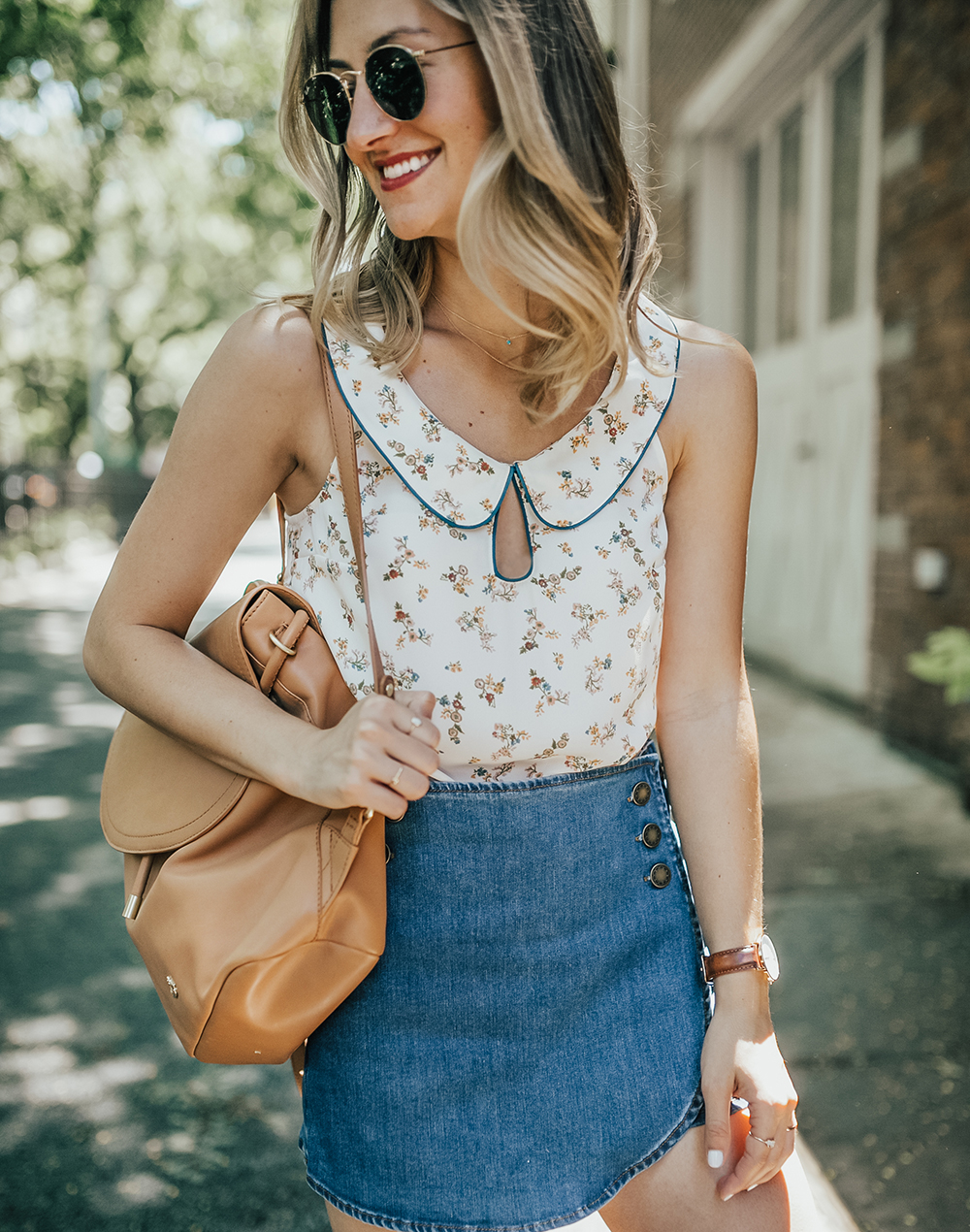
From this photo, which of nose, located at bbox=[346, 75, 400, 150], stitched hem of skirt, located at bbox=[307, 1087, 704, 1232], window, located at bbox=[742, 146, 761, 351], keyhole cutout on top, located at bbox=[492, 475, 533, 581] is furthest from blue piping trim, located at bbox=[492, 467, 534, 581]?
window, located at bbox=[742, 146, 761, 351]

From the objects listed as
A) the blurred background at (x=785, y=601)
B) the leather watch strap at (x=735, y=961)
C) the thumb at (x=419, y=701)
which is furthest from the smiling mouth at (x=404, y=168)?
the leather watch strap at (x=735, y=961)

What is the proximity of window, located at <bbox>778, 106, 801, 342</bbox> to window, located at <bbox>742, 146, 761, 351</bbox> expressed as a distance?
482mm

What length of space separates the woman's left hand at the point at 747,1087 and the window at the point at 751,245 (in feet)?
25.0

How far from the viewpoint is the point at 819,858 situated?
14.1 ft

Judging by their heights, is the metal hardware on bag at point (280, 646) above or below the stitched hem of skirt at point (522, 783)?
above

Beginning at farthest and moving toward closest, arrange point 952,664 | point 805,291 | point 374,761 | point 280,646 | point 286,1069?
point 805,291, point 952,664, point 286,1069, point 280,646, point 374,761

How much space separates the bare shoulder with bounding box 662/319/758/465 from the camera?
1566mm

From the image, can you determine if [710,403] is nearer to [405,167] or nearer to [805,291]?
[405,167]

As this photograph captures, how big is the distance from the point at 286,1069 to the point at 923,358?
14.3 feet

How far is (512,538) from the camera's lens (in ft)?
4.83

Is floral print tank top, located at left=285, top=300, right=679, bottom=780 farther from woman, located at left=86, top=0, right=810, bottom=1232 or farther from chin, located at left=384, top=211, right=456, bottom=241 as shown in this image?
chin, located at left=384, top=211, right=456, bottom=241

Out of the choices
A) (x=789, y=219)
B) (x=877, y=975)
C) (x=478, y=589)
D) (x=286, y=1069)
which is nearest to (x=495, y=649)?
(x=478, y=589)

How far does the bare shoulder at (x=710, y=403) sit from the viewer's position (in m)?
1.57

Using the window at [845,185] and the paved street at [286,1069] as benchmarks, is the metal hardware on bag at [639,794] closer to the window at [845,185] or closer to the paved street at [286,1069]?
the paved street at [286,1069]
